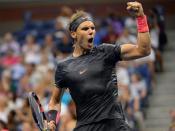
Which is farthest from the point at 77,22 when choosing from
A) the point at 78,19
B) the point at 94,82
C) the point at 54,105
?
the point at 54,105

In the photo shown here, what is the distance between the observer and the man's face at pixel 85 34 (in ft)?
18.6

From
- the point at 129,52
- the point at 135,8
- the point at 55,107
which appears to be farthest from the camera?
the point at 55,107

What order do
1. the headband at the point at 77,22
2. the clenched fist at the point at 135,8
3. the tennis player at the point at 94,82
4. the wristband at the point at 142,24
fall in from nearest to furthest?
→ the clenched fist at the point at 135,8
the wristband at the point at 142,24
the tennis player at the point at 94,82
the headband at the point at 77,22

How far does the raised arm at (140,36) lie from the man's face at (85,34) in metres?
0.36

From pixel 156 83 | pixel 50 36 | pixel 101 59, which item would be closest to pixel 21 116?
pixel 156 83

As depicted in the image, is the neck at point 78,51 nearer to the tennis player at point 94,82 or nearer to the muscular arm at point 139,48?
the tennis player at point 94,82

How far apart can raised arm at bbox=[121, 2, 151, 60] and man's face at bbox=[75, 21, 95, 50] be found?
356 millimetres

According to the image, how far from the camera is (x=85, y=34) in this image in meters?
5.67

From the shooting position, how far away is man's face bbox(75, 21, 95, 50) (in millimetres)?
5656

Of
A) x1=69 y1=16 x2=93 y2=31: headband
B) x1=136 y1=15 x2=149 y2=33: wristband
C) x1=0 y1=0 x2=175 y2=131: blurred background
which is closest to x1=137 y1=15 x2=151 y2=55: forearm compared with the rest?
x1=136 y1=15 x2=149 y2=33: wristband

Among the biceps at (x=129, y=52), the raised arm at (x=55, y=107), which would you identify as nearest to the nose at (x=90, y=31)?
the biceps at (x=129, y=52)

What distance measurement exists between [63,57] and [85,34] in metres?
7.88

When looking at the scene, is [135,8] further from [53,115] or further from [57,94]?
[53,115]

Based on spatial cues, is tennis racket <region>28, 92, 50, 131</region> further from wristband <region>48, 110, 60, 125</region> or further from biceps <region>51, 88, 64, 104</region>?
biceps <region>51, 88, 64, 104</region>
